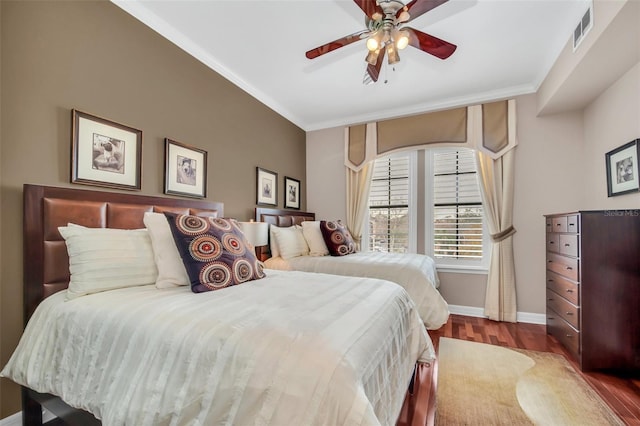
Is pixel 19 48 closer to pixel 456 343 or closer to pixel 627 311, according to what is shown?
pixel 456 343

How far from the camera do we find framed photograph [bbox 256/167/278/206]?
11.3 ft

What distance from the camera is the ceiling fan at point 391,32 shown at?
5.54 ft

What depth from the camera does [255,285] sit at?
1.62 m

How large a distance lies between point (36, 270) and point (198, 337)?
4.02 feet

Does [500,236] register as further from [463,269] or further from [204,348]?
[204,348]

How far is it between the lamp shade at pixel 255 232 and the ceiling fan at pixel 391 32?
1508mm

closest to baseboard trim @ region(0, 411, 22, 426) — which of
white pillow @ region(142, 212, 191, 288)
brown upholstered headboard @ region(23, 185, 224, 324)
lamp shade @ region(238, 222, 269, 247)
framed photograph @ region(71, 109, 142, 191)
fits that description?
brown upholstered headboard @ region(23, 185, 224, 324)

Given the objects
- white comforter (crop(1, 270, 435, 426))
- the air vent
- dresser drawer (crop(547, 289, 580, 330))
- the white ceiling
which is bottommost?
dresser drawer (crop(547, 289, 580, 330))

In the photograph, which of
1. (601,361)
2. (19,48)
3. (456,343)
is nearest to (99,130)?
(19,48)

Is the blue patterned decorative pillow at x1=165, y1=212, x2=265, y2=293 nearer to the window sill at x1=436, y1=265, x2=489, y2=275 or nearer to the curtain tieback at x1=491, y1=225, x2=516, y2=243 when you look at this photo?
the window sill at x1=436, y1=265, x2=489, y2=275

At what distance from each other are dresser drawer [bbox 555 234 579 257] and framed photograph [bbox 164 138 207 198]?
3.34 m

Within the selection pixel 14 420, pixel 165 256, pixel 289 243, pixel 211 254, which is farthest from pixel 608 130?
pixel 14 420

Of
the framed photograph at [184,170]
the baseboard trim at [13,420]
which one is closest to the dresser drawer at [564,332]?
the framed photograph at [184,170]

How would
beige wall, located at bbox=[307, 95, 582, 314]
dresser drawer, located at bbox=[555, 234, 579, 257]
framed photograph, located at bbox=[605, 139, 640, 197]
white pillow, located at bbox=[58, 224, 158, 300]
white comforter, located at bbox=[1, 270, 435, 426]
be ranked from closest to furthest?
white comforter, located at bbox=[1, 270, 435, 426]
white pillow, located at bbox=[58, 224, 158, 300]
framed photograph, located at bbox=[605, 139, 640, 197]
dresser drawer, located at bbox=[555, 234, 579, 257]
beige wall, located at bbox=[307, 95, 582, 314]
